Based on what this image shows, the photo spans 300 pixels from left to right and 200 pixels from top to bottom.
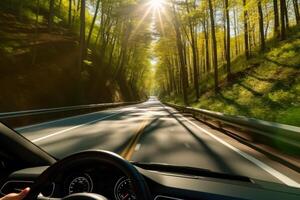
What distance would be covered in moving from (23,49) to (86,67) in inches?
522

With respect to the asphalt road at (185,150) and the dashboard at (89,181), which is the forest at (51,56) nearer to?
the asphalt road at (185,150)

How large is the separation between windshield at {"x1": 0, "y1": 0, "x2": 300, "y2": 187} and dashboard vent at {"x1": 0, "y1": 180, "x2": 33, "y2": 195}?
4.65 metres

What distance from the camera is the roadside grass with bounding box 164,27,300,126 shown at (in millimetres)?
20203

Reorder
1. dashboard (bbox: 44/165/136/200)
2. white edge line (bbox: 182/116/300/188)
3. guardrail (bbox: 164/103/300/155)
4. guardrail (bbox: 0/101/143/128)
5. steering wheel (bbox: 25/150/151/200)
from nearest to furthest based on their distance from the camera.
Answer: steering wheel (bbox: 25/150/151/200), dashboard (bbox: 44/165/136/200), white edge line (bbox: 182/116/300/188), guardrail (bbox: 164/103/300/155), guardrail (bbox: 0/101/143/128)

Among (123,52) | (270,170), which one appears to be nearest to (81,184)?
(270,170)

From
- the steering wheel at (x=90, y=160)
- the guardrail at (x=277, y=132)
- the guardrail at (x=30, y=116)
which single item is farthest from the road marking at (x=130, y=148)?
the steering wheel at (x=90, y=160)

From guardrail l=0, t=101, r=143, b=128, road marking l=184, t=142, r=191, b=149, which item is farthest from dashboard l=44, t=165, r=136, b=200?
guardrail l=0, t=101, r=143, b=128

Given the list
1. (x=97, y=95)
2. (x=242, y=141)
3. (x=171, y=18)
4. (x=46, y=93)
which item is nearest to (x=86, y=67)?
(x=97, y=95)

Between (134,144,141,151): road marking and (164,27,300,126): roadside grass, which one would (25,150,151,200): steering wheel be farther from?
(164,27,300,126): roadside grass

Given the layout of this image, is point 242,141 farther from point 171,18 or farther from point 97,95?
point 97,95

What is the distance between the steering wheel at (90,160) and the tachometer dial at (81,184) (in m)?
0.57

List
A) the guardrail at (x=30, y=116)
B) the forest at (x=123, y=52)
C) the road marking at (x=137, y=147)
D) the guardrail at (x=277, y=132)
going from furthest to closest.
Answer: the forest at (x=123, y=52)
the guardrail at (x=30, y=116)
the road marking at (x=137, y=147)
the guardrail at (x=277, y=132)

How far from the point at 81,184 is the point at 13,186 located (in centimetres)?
93

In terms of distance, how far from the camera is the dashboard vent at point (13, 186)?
4.00m
